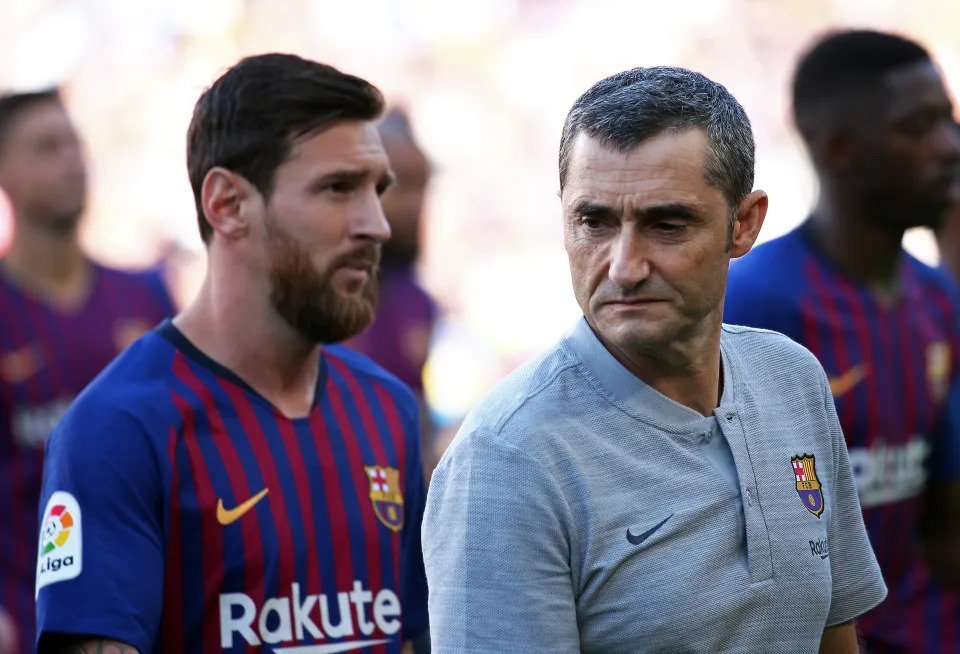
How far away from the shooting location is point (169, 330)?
3062 mm

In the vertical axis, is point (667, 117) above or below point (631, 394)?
above

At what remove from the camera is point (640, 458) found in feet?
7.09

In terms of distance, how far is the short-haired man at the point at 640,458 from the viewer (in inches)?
80.9

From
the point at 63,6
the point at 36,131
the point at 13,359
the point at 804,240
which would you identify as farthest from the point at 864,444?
the point at 63,6

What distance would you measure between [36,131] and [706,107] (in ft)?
12.2

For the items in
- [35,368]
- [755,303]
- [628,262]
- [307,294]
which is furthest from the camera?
[35,368]

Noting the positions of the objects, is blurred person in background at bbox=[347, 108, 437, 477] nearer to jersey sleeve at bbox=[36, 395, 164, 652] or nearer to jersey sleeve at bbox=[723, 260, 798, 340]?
jersey sleeve at bbox=[723, 260, 798, 340]

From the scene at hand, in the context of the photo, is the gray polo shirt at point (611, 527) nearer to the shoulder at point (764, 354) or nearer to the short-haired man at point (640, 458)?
the short-haired man at point (640, 458)

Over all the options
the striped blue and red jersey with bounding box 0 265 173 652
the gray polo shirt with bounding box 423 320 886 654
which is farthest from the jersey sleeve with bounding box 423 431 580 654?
the striped blue and red jersey with bounding box 0 265 173 652

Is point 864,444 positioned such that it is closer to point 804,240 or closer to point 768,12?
point 804,240

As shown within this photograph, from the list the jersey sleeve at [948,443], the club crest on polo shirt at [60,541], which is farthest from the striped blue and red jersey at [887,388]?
the club crest on polo shirt at [60,541]

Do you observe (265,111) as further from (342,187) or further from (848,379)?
(848,379)

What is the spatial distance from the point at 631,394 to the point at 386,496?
3.28ft

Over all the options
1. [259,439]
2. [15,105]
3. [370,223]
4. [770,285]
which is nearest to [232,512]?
[259,439]
